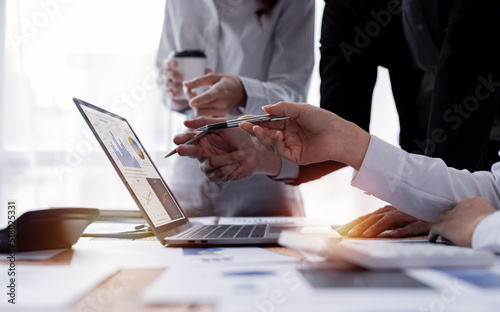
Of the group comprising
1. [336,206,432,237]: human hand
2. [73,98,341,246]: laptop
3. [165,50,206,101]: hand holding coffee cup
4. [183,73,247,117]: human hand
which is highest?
[165,50,206,101]: hand holding coffee cup

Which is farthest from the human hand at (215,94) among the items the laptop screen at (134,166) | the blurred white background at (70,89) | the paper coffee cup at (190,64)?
the blurred white background at (70,89)

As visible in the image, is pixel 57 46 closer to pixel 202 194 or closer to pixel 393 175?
pixel 202 194

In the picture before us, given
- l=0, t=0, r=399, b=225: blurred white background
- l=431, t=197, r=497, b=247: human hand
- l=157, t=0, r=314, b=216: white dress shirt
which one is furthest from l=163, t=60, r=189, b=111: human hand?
l=0, t=0, r=399, b=225: blurred white background

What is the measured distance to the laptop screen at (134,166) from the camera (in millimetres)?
769

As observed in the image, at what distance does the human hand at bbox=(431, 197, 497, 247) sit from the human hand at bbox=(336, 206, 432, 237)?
0.38ft

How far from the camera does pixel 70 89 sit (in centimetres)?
239

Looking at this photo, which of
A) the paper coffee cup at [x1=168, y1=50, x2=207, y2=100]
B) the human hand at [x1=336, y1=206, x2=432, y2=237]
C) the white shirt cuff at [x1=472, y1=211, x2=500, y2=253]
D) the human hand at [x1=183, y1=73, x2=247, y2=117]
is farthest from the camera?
the paper coffee cup at [x1=168, y1=50, x2=207, y2=100]

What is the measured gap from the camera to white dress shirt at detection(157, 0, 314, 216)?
55.6 inches

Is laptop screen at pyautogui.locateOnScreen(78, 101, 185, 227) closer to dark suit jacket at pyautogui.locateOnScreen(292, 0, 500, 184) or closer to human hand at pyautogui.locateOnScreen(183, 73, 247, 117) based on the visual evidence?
human hand at pyautogui.locateOnScreen(183, 73, 247, 117)

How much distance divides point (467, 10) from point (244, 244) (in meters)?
0.77

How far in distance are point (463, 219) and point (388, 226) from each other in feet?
0.65

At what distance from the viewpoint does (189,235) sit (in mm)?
809

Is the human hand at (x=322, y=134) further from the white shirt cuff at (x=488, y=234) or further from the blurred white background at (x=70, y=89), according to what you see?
the blurred white background at (x=70, y=89)

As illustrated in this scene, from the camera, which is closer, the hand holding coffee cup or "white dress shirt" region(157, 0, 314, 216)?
the hand holding coffee cup
